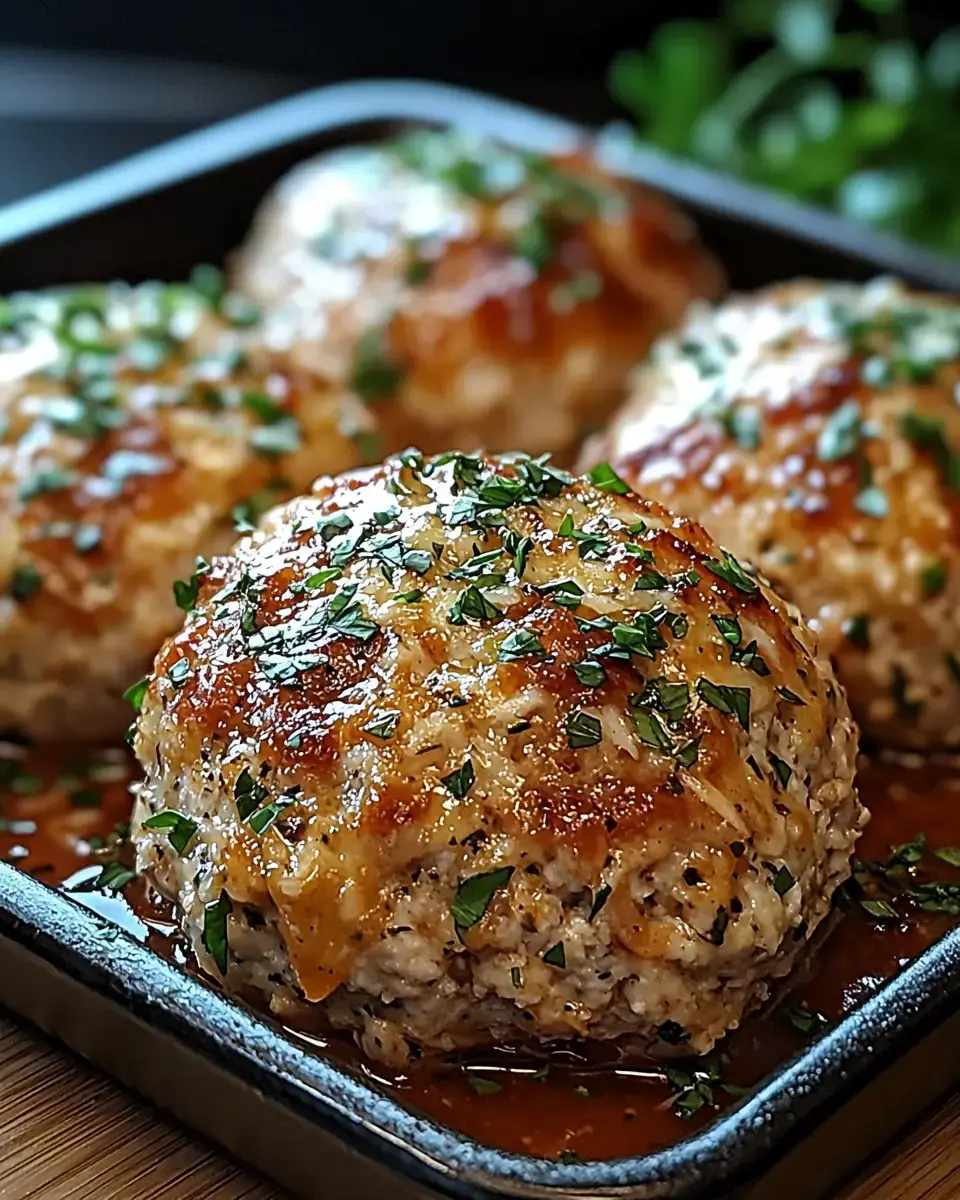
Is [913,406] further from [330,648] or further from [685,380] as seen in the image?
[330,648]

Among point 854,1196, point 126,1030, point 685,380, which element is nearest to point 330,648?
point 126,1030

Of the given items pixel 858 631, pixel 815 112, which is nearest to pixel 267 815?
pixel 858 631

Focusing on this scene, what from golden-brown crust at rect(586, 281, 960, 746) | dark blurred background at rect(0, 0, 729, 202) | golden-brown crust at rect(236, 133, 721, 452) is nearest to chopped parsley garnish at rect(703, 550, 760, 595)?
golden-brown crust at rect(586, 281, 960, 746)

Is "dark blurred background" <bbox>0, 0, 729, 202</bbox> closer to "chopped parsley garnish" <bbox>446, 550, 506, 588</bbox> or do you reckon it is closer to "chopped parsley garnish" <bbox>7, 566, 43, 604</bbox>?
"chopped parsley garnish" <bbox>7, 566, 43, 604</bbox>

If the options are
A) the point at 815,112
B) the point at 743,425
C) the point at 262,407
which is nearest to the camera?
the point at 743,425

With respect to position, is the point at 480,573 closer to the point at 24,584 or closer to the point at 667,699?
the point at 667,699

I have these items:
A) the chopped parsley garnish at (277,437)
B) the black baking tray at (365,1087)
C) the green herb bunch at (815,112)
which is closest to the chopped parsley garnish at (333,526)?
the black baking tray at (365,1087)
